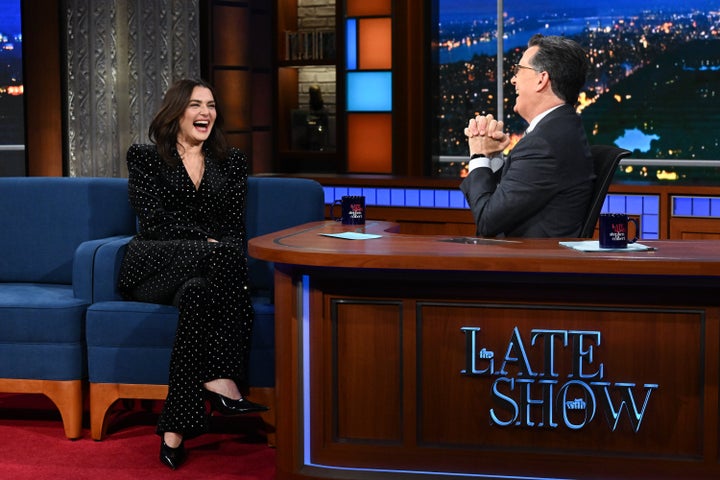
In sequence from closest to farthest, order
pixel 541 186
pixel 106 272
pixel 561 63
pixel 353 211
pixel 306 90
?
pixel 541 186 < pixel 561 63 < pixel 353 211 < pixel 106 272 < pixel 306 90

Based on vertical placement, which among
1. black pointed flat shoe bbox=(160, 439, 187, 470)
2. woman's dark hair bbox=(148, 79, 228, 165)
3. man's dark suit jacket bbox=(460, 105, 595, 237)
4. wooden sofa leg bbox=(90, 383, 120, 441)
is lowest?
black pointed flat shoe bbox=(160, 439, 187, 470)

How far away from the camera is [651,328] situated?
2928 mm

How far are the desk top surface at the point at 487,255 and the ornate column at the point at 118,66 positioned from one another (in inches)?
148

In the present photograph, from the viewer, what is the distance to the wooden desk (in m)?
2.91

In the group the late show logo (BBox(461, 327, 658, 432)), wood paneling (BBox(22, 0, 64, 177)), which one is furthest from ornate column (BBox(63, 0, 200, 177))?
the late show logo (BBox(461, 327, 658, 432))

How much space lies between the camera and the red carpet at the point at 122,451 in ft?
11.6

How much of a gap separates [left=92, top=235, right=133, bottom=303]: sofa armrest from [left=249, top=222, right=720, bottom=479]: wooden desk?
0.93 m

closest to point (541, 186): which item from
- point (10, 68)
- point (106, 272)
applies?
point (106, 272)

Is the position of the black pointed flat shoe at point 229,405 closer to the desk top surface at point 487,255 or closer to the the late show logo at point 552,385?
the desk top surface at point 487,255

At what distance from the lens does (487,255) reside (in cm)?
289

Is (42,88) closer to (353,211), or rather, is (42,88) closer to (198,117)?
(198,117)

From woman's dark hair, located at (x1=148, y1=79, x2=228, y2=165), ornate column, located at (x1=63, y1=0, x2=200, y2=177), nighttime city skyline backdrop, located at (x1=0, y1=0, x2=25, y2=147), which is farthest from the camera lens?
nighttime city skyline backdrop, located at (x1=0, y1=0, x2=25, y2=147)

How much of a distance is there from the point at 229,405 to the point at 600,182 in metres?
1.42

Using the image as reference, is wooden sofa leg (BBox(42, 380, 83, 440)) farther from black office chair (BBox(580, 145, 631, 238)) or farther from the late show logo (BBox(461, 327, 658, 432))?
black office chair (BBox(580, 145, 631, 238))
